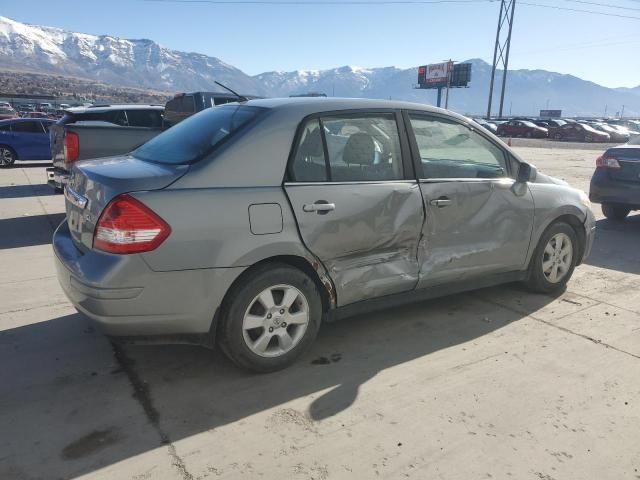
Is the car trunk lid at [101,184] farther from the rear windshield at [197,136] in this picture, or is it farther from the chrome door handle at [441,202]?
the chrome door handle at [441,202]

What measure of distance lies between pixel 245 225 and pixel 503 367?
1920 mm

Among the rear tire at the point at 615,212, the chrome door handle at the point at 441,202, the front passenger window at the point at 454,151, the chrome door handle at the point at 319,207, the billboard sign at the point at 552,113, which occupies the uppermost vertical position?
the front passenger window at the point at 454,151

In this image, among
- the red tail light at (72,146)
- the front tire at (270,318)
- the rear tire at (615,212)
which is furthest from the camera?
the rear tire at (615,212)

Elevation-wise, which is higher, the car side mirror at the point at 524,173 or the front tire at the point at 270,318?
the car side mirror at the point at 524,173

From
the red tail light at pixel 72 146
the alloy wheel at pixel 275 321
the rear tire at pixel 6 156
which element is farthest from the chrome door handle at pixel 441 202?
the rear tire at pixel 6 156

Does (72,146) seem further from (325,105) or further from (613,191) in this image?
(613,191)

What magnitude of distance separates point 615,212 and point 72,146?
333 inches

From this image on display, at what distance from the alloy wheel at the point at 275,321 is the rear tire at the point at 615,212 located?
6950 millimetres

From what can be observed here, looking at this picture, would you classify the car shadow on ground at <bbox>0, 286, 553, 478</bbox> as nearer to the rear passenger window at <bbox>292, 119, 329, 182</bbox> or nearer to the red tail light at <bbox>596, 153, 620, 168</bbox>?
the rear passenger window at <bbox>292, 119, 329, 182</bbox>

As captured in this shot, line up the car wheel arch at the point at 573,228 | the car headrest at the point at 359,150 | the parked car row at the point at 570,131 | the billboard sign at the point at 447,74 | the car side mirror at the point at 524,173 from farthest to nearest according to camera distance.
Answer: the billboard sign at the point at 447,74 < the parked car row at the point at 570,131 < the car wheel arch at the point at 573,228 < the car side mirror at the point at 524,173 < the car headrest at the point at 359,150

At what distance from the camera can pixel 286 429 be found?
2738mm

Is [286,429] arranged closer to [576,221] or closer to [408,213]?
[408,213]

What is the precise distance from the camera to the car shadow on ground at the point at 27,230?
659 centimetres

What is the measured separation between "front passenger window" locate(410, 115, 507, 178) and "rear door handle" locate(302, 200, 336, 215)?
34.5 inches
